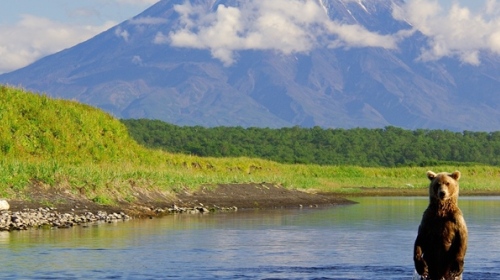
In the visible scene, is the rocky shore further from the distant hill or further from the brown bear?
the brown bear

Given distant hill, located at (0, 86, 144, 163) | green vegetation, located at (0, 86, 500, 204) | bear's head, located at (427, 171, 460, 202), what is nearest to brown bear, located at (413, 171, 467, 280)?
bear's head, located at (427, 171, 460, 202)

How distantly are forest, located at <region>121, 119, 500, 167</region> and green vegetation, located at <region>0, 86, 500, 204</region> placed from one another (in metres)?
48.2

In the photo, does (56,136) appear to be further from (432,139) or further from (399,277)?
(432,139)

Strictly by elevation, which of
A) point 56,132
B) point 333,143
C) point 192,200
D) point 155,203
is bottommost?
point 155,203

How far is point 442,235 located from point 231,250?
1058 centimetres

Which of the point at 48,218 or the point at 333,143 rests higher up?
→ the point at 333,143

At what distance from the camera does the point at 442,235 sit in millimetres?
Result: 16297

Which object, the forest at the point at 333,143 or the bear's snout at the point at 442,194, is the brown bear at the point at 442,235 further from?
the forest at the point at 333,143

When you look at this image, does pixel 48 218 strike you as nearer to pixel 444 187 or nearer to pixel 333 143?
pixel 444 187

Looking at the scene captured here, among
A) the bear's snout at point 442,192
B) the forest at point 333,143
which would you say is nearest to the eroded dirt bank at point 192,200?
the bear's snout at point 442,192

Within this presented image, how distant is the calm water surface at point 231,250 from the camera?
71.4ft

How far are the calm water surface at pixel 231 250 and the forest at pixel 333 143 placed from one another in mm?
73927

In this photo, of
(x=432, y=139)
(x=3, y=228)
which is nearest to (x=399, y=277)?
(x=3, y=228)

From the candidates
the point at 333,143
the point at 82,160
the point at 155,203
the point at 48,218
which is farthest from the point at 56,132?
the point at 333,143
